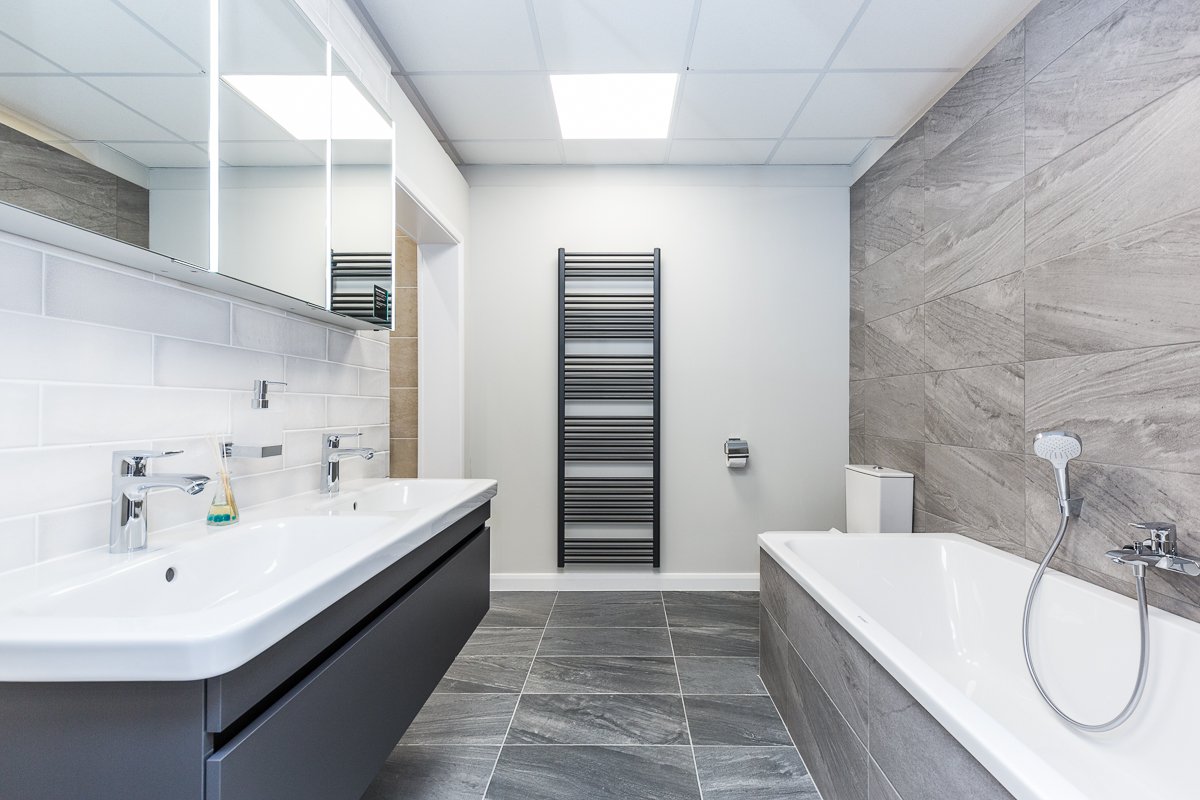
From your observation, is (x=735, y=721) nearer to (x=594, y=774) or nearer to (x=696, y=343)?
(x=594, y=774)

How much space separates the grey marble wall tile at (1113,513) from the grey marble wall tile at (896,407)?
2.28 feet

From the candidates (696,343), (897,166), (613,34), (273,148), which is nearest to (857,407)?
(696,343)

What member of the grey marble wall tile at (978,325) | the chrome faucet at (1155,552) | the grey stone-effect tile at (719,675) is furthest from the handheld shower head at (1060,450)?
the grey stone-effect tile at (719,675)

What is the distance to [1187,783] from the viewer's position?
1188mm

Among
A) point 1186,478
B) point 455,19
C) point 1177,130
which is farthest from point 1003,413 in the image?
point 455,19

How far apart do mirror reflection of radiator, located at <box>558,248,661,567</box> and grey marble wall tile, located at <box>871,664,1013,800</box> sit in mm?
1999

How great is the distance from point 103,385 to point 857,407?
10.2 ft

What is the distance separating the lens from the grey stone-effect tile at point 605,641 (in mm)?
2465

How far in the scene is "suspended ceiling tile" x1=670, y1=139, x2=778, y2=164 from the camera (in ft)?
9.78

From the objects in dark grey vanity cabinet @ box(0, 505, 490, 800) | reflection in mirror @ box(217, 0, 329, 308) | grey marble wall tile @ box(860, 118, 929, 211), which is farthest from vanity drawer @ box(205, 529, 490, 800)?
grey marble wall tile @ box(860, 118, 929, 211)

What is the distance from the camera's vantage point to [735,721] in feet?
6.36

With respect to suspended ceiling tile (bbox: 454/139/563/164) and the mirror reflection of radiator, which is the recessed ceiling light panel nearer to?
suspended ceiling tile (bbox: 454/139/563/164)

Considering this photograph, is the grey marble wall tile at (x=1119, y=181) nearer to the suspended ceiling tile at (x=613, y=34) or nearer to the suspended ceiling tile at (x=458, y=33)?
the suspended ceiling tile at (x=613, y=34)

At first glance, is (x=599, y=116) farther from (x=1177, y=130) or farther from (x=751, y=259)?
(x=1177, y=130)
